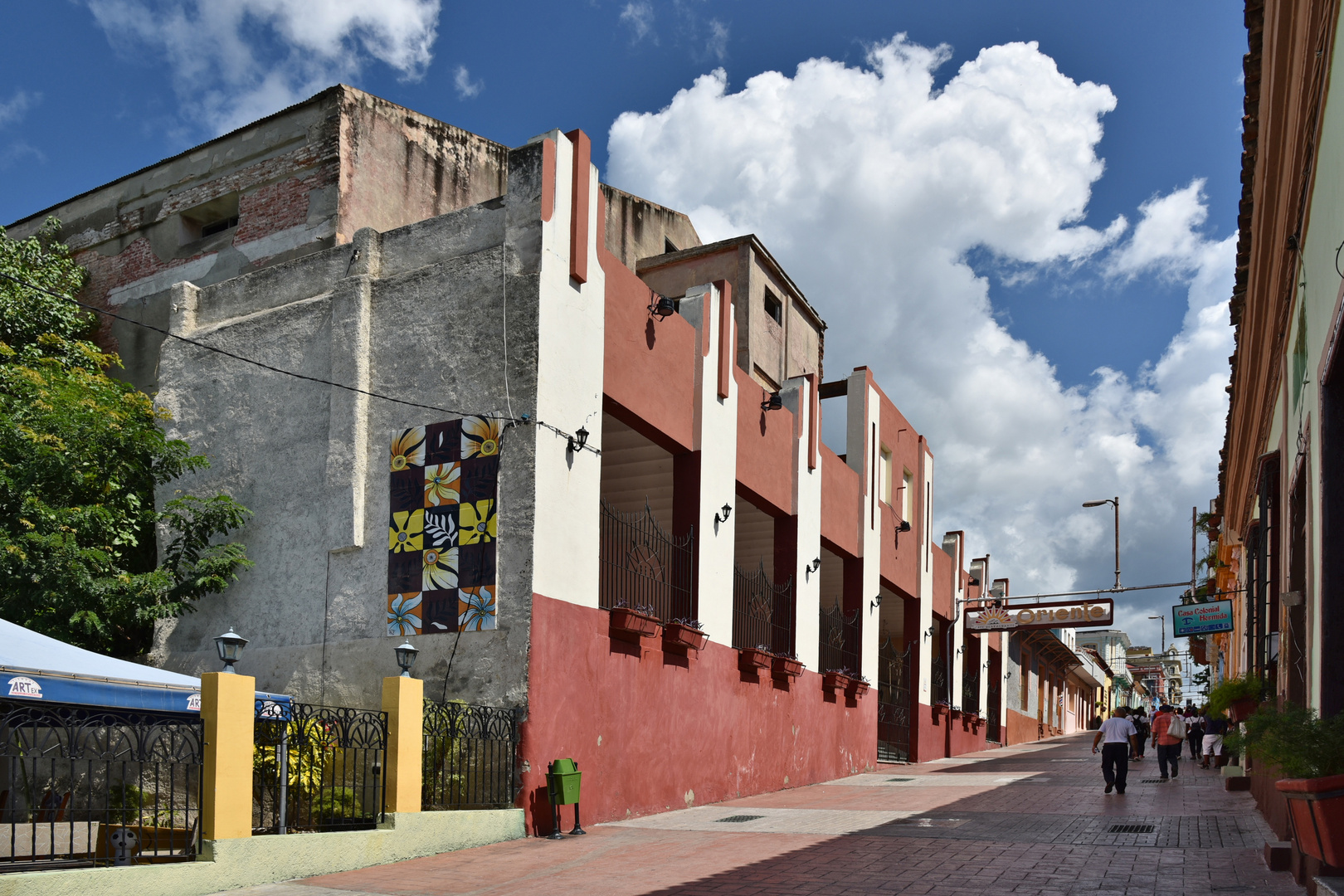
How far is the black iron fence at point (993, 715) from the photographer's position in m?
38.8

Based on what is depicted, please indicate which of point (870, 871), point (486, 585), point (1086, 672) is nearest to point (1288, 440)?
point (870, 871)

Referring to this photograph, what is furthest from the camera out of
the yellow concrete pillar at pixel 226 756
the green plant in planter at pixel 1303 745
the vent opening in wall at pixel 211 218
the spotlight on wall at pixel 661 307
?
the vent opening in wall at pixel 211 218

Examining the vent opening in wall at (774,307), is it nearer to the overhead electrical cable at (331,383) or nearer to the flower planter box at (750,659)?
the flower planter box at (750,659)

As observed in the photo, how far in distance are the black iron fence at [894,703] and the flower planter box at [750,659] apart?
8.30 metres

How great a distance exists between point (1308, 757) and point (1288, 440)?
21.2 feet

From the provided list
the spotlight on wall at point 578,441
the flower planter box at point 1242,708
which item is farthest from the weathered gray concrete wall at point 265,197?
the flower planter box at point 1242,708

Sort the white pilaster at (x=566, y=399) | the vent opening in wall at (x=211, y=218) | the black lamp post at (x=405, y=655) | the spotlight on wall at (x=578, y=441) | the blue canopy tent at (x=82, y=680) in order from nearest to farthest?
the blue canopy tent at (x=82, y=680), the black lamp post at (x=405, y=655), the white pilaster at (x=566, y=399), the spotlight on wall at (x=578, y=441), the vent opening in wall at (x=211, y=218)

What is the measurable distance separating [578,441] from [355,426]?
271 cm

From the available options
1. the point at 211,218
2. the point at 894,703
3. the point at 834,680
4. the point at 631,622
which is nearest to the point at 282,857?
the point at 631,622

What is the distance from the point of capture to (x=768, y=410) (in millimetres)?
19078

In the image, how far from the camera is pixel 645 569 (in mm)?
15852

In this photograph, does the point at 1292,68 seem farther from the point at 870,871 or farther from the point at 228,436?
the point at 228,436

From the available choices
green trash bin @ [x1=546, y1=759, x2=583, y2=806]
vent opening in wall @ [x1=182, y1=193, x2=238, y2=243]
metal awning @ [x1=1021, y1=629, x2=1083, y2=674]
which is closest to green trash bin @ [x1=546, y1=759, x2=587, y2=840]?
green trash bin @ [x1=546, y1=759, x2=583, y2=806]

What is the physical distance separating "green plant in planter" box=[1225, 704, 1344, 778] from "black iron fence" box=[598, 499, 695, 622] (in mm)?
8497
